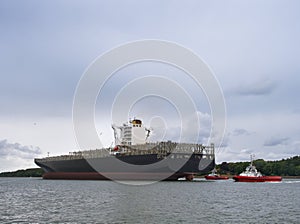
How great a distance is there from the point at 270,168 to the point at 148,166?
7319 cm

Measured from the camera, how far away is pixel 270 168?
123 metres

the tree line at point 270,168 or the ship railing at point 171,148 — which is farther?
the tree line at point 270,168

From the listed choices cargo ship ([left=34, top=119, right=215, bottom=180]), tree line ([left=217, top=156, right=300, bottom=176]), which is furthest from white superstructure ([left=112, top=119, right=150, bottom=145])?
tree line ([left=217, top=156, right=300, bottom=176])

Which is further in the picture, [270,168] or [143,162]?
[270,168]

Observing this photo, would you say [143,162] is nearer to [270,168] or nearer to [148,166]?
[148,166]

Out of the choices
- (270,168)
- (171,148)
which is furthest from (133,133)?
(270,168)

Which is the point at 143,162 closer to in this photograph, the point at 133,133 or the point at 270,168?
the point at 133,133

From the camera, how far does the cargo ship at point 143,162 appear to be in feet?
202

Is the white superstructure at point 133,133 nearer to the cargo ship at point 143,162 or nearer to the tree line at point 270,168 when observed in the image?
the cargo ship at point 143,162

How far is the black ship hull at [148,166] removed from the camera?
61156 mm

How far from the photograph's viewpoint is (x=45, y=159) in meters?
93.4

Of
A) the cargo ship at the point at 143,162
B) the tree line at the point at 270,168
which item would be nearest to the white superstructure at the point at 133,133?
the cargo ship at the point at 143,162

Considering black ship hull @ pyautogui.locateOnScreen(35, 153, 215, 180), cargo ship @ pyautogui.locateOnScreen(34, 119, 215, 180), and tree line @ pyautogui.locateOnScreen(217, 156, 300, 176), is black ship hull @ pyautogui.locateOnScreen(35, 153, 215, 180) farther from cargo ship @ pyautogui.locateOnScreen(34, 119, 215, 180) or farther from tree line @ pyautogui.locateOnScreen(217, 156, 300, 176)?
tree line @ pyautogui.locateOnScreen(217, 156, 300, 176)

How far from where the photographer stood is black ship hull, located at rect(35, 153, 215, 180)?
6116cm
